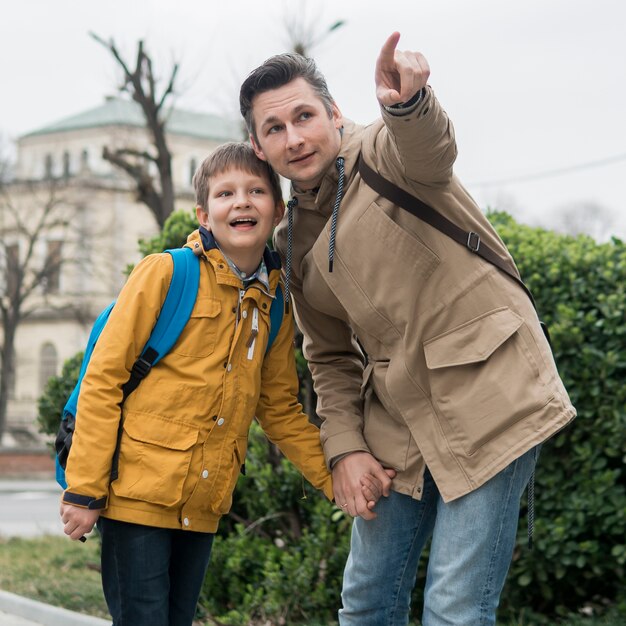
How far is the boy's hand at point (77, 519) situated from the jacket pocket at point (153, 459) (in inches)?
4.3

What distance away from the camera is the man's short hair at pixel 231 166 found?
320 centimetres

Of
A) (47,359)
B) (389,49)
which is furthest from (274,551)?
(47,359)

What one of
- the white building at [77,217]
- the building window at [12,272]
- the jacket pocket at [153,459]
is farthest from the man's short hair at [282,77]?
the white building at [77,217]

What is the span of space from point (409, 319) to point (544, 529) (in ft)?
6.78

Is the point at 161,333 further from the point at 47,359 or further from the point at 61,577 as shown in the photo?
the point at 47,359

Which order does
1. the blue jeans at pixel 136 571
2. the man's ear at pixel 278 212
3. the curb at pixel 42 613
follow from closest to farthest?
the blue jeans at pixel 136 571 < the man's ear at pixel 278 212 < the curb at pixel 42 613

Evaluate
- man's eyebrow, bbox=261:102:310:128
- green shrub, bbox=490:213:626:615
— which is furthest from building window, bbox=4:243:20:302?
man's eyebrow, bbox=261:102:310:128

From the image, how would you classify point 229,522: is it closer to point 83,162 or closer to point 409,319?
point 409,319

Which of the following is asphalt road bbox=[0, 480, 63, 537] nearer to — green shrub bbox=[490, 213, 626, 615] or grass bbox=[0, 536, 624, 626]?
grass bbox=[0, 536, 624, 626]

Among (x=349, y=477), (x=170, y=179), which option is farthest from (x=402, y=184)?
(x=170, y=179)

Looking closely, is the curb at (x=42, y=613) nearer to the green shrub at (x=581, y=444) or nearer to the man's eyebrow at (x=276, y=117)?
the green shrub at (x=581, y=444)

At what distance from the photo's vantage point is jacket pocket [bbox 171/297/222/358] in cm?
309

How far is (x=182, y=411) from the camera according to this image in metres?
3.04

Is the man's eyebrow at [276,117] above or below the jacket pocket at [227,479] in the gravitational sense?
above
